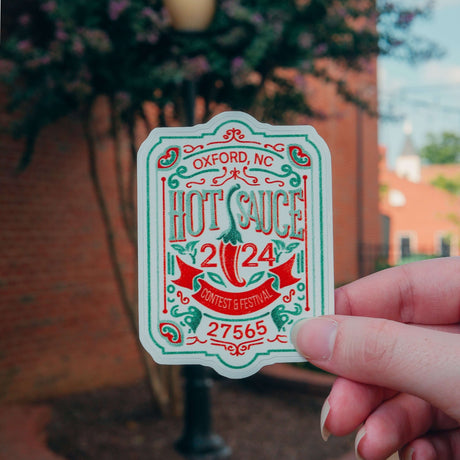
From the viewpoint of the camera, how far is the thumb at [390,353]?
3.01 ft

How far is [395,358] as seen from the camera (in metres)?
0.92

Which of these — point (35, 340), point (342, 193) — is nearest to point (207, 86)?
point (35, 340)

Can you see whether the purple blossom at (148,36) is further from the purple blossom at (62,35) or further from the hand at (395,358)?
the hand at (395,358)

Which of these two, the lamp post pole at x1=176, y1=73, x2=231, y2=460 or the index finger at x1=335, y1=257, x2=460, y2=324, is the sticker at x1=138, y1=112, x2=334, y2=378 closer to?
the index finger at x1=335, y1=257, x2=460, y2=324

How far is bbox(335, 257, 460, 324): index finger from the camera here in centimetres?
114

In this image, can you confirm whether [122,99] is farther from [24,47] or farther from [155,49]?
[24,47]

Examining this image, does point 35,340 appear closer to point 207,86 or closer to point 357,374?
point 207,86

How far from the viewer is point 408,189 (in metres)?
23.0

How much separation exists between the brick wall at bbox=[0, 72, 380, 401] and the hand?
3571 mm

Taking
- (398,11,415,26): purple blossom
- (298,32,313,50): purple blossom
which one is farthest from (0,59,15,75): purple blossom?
(398,11,415,26): purple blossom

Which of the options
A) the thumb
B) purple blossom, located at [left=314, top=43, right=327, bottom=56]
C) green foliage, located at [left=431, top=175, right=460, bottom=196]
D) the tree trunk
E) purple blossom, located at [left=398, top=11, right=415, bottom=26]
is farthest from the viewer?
green foliage, located at [left=431, top=175, right=460, bottom=196]

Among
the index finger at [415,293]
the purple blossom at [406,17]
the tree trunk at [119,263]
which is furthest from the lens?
the purple blossom at [406,17]

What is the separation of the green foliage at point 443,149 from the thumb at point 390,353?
37.2 m

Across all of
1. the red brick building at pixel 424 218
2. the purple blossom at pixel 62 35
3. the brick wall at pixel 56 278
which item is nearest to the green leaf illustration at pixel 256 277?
the purple blossom at pixel 62 35
